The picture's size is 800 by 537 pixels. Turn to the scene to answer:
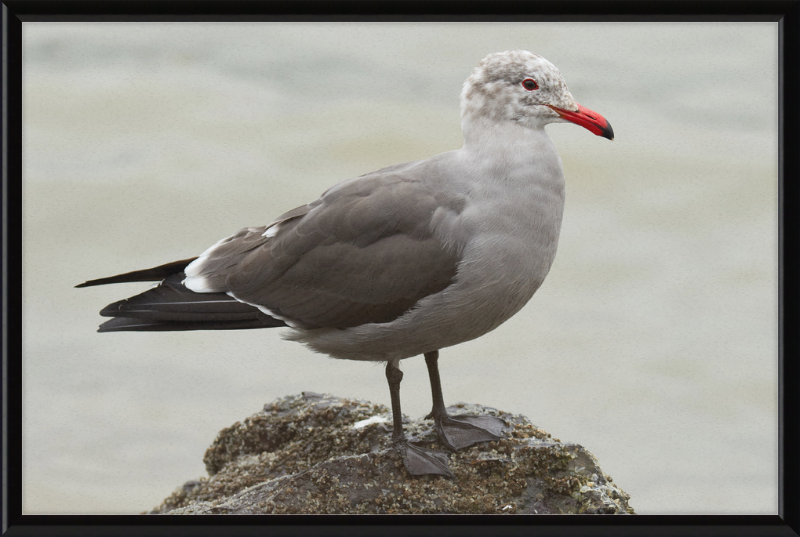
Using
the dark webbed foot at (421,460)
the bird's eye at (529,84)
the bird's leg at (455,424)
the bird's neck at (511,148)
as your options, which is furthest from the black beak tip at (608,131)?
the dark webbed foot at (421,460)

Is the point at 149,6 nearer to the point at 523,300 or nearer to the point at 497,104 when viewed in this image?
the point at 497,104

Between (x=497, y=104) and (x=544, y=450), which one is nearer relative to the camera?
(x=497, y=104)

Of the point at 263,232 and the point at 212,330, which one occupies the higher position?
the point at 263,232

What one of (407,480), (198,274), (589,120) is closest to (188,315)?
(198,274)

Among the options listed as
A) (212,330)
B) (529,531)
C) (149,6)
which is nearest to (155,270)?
(212,330)

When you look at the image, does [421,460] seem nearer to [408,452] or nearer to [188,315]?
[408,452]

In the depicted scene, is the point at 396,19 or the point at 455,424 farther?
the point at 455,424
